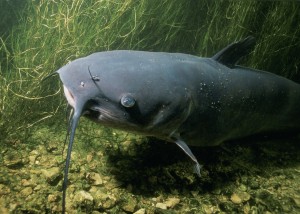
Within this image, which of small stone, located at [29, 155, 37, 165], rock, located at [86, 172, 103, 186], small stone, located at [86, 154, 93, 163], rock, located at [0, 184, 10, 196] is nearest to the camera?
rock, located at [0, 184, 10, 196]

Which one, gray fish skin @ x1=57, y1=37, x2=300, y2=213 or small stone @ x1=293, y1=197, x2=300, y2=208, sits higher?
gray fish skin @ x1=57, y1=37, x2=300, y2=213

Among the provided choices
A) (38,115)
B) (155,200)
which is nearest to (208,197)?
(155,200)

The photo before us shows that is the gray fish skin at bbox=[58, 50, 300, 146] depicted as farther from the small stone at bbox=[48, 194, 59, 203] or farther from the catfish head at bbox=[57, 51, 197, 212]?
the small stone at bbox=[48, 194, 59, 203]

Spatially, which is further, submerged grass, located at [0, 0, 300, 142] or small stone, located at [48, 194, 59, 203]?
submerged grass, located at [0, 0, 300, 142]

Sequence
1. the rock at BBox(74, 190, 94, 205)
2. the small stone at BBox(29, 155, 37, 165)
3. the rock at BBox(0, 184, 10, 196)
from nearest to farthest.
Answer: the rock at BBox(0, 184, 10, 196), the rock at BBox(74, 190, 94, 205), the small stone at BBox(29, 155, 37, 165)

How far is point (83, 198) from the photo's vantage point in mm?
2037

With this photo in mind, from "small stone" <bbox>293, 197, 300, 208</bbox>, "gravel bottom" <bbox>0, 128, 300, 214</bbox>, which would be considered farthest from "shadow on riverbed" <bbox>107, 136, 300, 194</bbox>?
"small stone" <bbox>293, 197, 300, 208</bbox>

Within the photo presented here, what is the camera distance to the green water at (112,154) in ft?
7.00

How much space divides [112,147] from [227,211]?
1.24 m

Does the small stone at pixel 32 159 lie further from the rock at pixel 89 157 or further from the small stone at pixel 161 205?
the small stone at pixel 161 205

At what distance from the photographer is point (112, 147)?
A: 278 centimetres

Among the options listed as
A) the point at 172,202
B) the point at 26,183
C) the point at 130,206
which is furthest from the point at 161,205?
the point at 26,183

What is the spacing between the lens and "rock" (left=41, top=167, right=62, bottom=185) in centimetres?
214

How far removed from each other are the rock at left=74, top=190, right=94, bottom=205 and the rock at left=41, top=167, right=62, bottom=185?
234 mm
